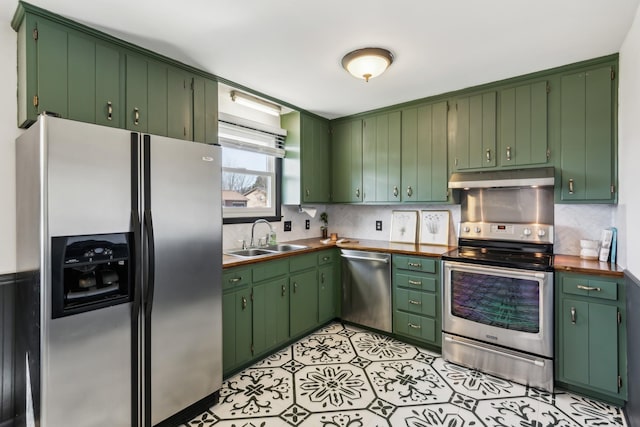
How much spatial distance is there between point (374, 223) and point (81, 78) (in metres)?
3.10

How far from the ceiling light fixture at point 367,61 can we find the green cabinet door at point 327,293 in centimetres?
196

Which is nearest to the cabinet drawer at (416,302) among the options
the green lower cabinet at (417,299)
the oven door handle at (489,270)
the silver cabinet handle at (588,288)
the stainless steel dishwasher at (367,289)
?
the green lower cabinet at (417,299)

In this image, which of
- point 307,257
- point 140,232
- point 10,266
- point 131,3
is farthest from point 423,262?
point 10,266

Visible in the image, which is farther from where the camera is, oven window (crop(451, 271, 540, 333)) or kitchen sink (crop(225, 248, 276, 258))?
kitchen sink (crop(225, 248, 276, 258))

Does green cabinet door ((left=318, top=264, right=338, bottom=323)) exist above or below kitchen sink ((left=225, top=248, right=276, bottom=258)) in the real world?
below

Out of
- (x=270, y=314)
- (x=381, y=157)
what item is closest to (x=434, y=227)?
(x=381, y=157)

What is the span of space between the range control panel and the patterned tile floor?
1221 mm

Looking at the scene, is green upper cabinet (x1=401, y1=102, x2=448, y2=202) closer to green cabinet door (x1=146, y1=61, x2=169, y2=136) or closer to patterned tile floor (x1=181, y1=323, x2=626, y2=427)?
patterned tile floor (x1=181, y1=323, x2=626, y2=427)

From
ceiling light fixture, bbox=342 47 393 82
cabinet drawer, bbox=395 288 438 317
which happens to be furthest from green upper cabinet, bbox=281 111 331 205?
cabinet drawer, bbox=395 288 438 317

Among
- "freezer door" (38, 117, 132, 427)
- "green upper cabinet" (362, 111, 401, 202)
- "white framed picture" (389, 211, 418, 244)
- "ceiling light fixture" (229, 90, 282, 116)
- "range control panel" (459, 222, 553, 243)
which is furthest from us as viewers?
"white framed picture" (389, 211, 418, 244)

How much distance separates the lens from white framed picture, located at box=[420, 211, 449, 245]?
3.39m

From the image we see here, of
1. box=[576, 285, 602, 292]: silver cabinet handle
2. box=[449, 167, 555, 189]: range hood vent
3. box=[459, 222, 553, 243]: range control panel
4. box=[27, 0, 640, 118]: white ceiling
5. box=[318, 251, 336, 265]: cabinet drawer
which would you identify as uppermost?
box=[27, 0, 640, 118]: white ceiling

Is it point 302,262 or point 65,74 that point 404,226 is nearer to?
point 302,262

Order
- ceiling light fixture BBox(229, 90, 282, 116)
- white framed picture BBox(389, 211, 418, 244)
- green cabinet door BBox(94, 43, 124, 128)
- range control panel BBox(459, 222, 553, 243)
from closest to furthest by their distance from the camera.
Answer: green cabinet door BBox(94, 43, 124, 128)
range control panel BBox(459, 222, 553, 243)
ceiling light fixture BBox(229, 90, 282, 116)
white framed picture BBox(389, 211, 418, 244)
